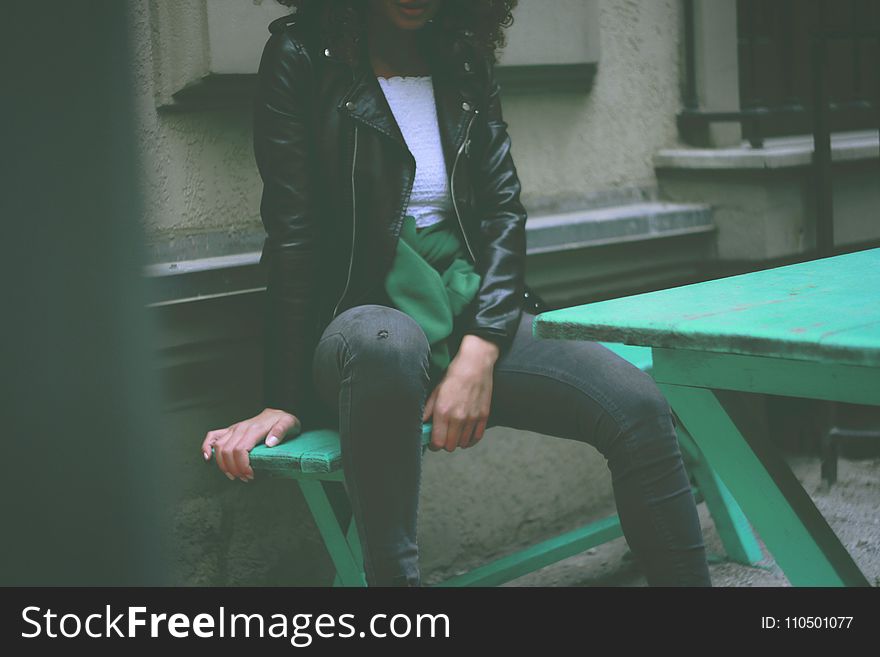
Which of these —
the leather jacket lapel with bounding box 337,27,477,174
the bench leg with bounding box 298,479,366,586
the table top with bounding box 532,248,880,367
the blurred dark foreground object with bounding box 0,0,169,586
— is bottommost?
the bench leg with bounding box 298,479,366,586

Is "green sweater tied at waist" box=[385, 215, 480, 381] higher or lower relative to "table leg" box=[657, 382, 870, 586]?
higher

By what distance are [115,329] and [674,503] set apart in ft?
5.18

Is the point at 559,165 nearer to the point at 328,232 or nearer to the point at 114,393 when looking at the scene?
the point at 328,232

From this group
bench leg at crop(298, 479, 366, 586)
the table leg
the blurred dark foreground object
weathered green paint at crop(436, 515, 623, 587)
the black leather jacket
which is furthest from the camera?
weathered green paint at crop(436, 515, 623, 587)

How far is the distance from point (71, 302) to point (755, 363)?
1175mm

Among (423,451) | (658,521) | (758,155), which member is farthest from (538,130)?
(658,521)

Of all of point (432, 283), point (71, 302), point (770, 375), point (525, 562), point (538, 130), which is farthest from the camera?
point (538, 130)

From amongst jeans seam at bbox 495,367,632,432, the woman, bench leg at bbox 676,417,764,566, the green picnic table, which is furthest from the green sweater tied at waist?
bench leg at bbox 676,417,764,566

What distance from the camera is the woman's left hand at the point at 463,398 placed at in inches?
77.6

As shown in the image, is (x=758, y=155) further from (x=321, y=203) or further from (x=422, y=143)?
(x=321, y=203)

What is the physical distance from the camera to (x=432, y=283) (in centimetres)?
208

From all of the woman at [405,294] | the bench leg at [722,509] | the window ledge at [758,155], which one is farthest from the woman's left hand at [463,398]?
the window ledge at [758,155]

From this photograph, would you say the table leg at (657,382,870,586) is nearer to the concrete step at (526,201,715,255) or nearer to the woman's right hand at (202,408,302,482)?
the woman's right hand at (202,408,302,482)

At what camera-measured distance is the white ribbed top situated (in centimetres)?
217
